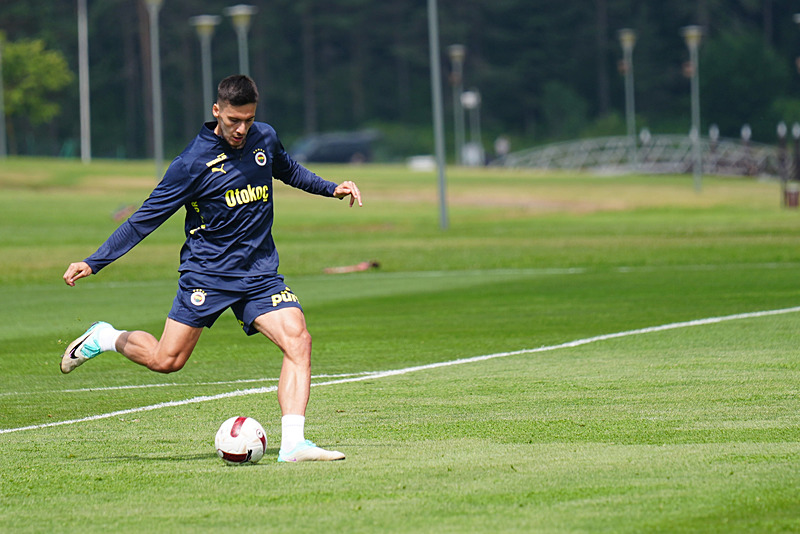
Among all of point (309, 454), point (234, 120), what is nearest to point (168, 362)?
point (309, 454)

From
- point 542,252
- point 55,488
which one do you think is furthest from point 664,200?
point 55,488

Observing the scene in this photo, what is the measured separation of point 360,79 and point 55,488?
338 ft

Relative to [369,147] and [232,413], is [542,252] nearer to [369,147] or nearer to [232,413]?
[232,413]

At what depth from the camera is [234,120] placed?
7.35 metres

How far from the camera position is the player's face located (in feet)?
23.9

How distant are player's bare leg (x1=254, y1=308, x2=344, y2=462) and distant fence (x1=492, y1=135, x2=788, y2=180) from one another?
192 ft

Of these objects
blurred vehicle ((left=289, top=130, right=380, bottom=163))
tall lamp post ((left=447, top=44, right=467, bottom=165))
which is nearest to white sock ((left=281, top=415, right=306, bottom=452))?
tall lamp post ((left=447, top=44, right=467, bottom=165))

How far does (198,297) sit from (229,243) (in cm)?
35

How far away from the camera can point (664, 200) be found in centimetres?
4894

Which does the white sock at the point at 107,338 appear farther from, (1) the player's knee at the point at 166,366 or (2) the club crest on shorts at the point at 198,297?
(2) the club crest on shorts at the point at 198,297

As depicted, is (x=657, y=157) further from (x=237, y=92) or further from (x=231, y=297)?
(x=237, y=92)

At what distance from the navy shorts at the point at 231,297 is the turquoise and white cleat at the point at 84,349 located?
37.6 inches

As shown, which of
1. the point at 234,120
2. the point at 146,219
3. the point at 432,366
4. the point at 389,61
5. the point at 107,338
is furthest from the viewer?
the point at 389,61

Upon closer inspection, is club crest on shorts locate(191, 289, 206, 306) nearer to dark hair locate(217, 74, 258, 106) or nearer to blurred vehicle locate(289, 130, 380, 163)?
dark hair locate(217, 74, 258, 106)
